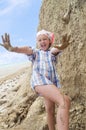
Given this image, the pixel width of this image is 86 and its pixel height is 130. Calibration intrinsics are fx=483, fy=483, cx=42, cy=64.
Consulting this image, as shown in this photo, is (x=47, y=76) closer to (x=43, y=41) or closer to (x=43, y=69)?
(x=43, y=69)

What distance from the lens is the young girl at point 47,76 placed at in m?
7.41

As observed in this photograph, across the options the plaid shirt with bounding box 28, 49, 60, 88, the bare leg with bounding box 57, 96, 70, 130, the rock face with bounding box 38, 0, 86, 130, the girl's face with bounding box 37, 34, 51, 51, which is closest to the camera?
the bare leg with bounding box 57, 96, 70, 130

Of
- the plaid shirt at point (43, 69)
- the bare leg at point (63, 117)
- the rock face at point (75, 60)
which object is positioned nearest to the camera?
the bare leg at point (63, 117)

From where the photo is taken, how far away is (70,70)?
9852 mm

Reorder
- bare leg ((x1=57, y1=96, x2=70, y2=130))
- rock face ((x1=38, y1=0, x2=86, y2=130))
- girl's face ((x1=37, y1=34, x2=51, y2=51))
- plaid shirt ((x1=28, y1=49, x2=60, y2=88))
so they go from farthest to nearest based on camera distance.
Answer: rock face ((x1=38, y1=0, x2=86, y2=130))
girl's face ((x1=37, y1=34, x2=51, y2=51))
plaid shirt ((x1=28, y1=49, x2=60, y2=88))
bare leg ((x1=57, y1=96, x2=70, y2=130))

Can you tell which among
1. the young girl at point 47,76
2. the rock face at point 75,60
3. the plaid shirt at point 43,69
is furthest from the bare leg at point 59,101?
the rock face at point 75,60

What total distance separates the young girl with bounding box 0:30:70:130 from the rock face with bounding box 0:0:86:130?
1.62m

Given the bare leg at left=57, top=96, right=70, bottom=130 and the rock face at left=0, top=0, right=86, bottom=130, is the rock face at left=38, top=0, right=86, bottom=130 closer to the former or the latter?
the rock face at left=0, top=0, right=86, bottom=130

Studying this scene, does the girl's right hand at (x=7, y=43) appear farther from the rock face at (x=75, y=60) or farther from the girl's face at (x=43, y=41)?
the rock face at (x=75, y=60)

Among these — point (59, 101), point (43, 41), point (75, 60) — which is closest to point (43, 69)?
point (43, 41)

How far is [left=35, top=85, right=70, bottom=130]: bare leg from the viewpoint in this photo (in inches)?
290

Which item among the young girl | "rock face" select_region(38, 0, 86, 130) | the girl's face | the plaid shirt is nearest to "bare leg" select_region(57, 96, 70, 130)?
the young girl

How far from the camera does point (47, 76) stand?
771 cm

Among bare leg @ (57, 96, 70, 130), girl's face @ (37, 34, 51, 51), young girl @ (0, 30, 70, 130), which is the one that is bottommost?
bare leg @ (57, 96, 70, 130)
